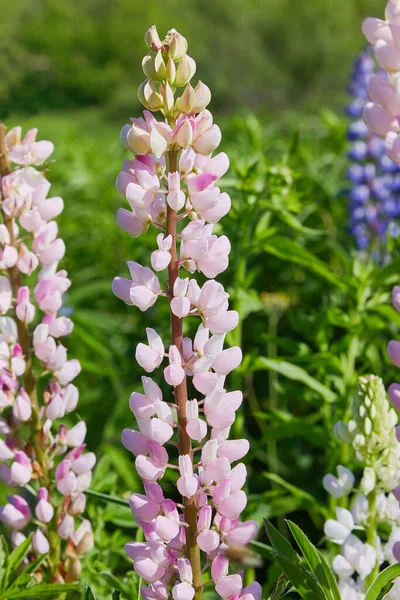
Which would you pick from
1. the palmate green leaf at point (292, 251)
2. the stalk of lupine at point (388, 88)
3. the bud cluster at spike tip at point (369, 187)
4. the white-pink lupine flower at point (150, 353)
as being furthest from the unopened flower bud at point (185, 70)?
the bud cluster at spike tip at point (369, 187)

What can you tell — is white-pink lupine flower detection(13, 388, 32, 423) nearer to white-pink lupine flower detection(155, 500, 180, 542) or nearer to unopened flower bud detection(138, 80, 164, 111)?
white-pink lupine flower detection(155, 500, 180, 542)

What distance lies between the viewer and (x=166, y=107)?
1.13m

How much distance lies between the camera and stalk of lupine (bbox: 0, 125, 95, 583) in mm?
1433

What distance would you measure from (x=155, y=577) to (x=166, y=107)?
64 centimetres

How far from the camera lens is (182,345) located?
1.15 metres

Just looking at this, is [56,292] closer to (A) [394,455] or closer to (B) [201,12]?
(A) [394,455]

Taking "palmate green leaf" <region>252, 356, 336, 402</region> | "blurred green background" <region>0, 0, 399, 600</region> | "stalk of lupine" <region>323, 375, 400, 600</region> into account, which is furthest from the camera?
"blurred green background" <region>0, 0, 399, 600</region>

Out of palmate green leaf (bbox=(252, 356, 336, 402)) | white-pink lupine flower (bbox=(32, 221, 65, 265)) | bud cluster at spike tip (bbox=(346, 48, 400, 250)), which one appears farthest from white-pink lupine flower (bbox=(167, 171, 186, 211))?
bud cluster at spike tip (bbox=(346, 48, 400, 250))

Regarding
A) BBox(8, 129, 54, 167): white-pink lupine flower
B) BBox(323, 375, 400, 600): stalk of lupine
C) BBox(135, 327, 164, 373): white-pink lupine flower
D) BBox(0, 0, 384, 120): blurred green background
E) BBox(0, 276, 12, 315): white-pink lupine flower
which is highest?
BBox(8, 129, 54, 167): white-pink lupine flower

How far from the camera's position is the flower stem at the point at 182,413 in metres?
1.13

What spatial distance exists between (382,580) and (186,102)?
692 millimetres

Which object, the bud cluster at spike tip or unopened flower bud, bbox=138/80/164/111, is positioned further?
the bud cluster at spike tip

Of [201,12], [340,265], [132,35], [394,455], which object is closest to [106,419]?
[340,265]

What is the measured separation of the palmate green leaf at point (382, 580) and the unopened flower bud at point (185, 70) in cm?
71
